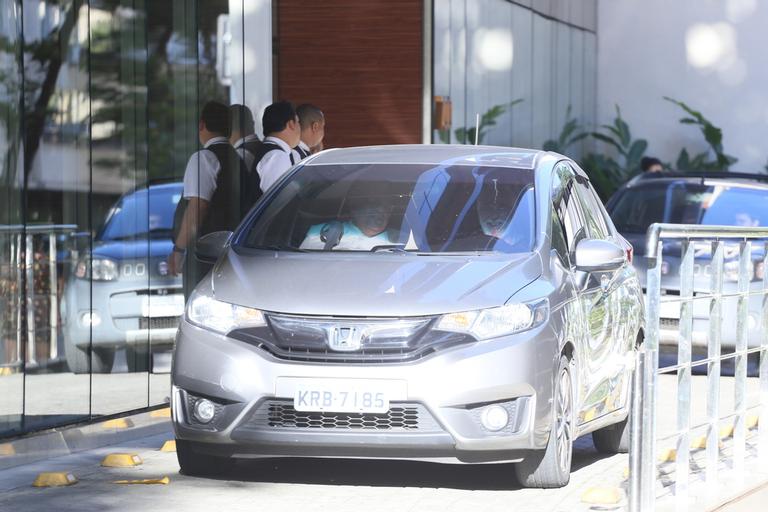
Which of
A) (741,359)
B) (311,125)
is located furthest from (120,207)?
(741,359)

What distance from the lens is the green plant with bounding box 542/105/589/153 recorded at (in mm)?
27266

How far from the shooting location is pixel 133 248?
11.0 meters

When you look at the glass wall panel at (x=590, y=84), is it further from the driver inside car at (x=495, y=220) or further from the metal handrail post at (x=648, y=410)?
the metal handrail post at (x=648, y=410)

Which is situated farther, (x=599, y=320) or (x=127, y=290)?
(x=127, y=290)

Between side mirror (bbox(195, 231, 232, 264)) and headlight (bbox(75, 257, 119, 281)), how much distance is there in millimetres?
1816

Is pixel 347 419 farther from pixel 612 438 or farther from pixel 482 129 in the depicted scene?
pixel 482 129

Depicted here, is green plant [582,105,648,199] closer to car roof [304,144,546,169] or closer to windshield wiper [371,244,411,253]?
car roof [304,144,546,169]

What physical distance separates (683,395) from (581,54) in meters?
22.8

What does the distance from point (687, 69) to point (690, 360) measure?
80.3ft

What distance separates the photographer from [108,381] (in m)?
10.7

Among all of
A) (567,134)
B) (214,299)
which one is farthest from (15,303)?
(567,134)

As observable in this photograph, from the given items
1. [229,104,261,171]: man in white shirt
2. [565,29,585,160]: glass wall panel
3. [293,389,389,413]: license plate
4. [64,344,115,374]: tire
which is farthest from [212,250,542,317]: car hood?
[565,29,585,160]: glass wall panel

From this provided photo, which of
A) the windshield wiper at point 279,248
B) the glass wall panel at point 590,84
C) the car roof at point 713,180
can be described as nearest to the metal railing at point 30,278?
the windshield wiper at point 279,248

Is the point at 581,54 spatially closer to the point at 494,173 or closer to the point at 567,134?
the point at 567,134
